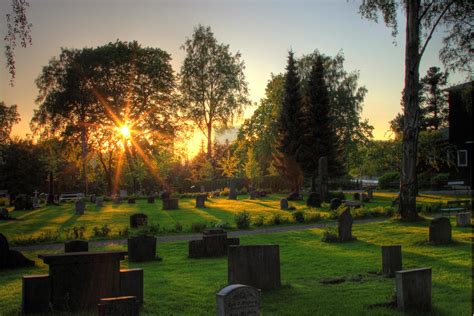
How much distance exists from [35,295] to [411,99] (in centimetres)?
1928

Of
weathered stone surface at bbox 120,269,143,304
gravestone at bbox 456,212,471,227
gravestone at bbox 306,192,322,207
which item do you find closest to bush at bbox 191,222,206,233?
gravestone at bbox 456,212,471,227

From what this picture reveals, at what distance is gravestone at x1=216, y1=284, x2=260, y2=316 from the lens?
6.10 m

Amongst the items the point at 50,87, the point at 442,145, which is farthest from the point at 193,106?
the point at 442,145

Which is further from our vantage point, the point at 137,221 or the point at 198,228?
the point at 137,221

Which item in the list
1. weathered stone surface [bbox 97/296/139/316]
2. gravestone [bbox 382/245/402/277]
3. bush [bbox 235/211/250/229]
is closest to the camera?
weathered stone surface [bbox 97/296/139/316]

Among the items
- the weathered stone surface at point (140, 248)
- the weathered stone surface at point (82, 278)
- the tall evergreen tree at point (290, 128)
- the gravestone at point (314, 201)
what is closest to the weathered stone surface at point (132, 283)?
the weathered stone surface at point (82, 278)

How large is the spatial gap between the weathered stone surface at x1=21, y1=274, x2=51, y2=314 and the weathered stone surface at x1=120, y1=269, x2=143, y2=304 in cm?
129

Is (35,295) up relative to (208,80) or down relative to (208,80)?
down

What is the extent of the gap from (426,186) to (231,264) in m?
53.7

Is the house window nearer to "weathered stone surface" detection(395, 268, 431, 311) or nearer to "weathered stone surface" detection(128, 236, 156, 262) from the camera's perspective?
"weathered stone surface" detection(128, 236, 156, 262)

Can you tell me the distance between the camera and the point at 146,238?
1477cm

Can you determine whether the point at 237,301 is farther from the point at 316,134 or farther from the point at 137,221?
the point at 316,134

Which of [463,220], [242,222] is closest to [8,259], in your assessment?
[242,222]

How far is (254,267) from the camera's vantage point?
10180 mm
